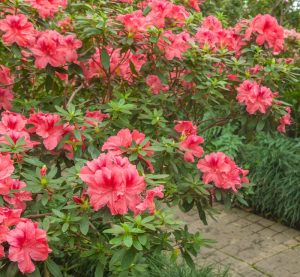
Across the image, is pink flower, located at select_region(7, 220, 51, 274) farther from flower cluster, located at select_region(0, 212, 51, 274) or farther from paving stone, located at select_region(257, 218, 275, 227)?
paving stone, located at select_region(257, 218, 275, 227)

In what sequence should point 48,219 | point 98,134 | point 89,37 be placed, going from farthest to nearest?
point 89,37, point 98,134, point 48,219

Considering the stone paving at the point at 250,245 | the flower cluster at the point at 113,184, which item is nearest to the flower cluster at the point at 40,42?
the flower cluster at the point at 113,184

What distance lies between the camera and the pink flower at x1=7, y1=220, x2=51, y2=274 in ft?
5.07

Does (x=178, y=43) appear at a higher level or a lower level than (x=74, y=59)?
higher

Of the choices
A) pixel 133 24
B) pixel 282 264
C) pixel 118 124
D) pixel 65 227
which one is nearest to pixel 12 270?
pixel 65 227

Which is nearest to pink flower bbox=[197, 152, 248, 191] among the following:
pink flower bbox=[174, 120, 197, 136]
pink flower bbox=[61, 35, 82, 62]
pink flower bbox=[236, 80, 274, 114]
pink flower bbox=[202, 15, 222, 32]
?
pink flower bbox=[174, 120, 197, 136]

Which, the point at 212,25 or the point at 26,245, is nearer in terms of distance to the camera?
the point at 26,245

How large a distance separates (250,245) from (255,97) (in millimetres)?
1855

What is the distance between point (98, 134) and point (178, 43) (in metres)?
0.64

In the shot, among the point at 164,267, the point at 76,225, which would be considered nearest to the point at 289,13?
the point at 164,267

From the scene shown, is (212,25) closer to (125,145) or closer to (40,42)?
(40,42)

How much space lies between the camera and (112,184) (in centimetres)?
160

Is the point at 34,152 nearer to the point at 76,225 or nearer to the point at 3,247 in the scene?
the point at 76,225

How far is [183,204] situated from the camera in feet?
7.84
